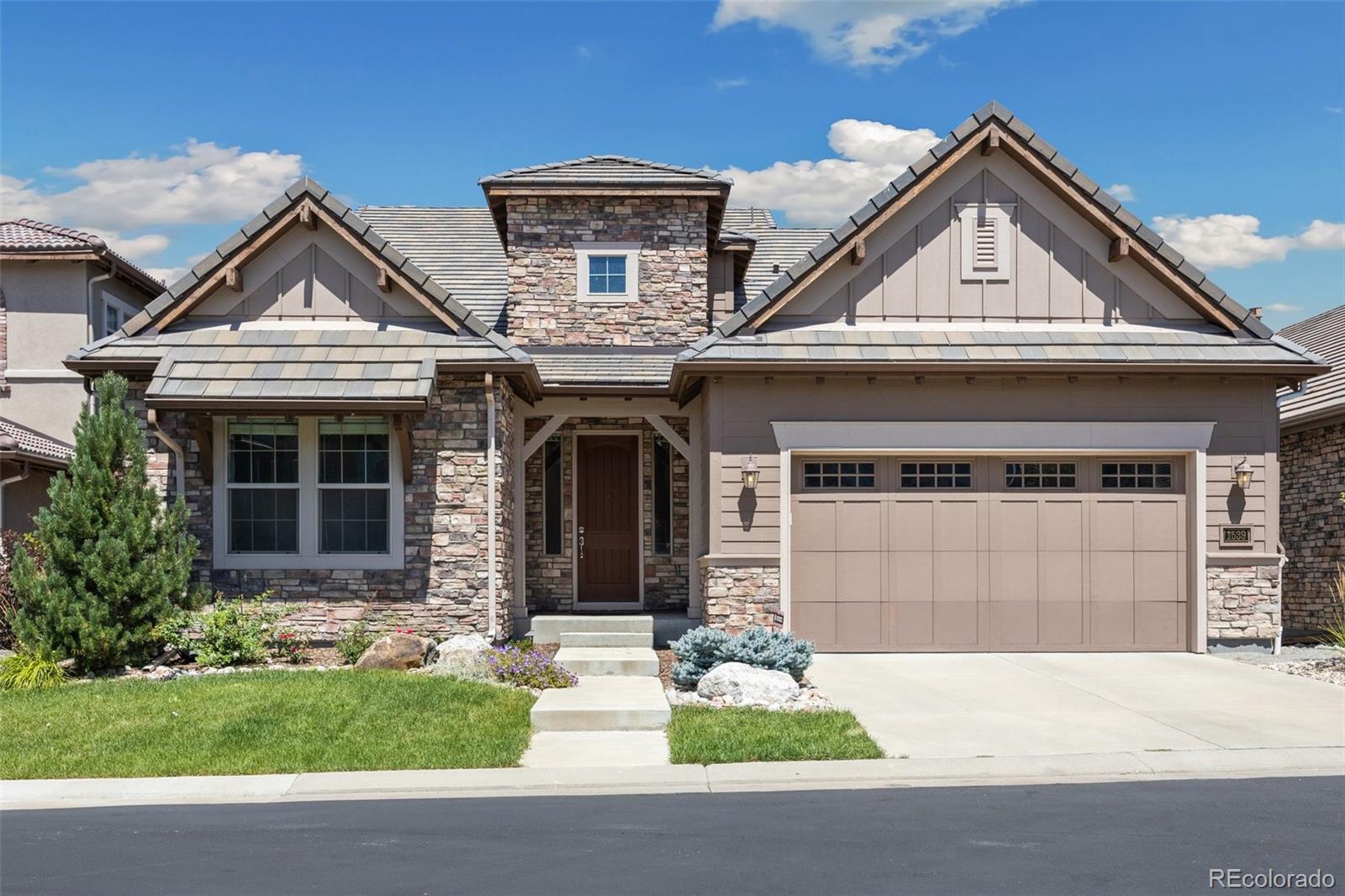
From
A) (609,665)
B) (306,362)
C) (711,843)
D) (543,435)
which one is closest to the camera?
(711,843)

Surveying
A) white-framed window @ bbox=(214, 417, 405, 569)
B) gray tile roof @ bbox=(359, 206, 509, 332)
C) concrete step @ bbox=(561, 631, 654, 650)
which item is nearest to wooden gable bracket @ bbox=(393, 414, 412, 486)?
white-framed window @ bbox=(214, 417, 405, 569)

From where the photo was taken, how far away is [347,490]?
1389 cm

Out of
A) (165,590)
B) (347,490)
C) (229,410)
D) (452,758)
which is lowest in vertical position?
(452,758)

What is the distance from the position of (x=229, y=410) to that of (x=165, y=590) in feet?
6.97

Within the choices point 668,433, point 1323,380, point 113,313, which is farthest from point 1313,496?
point 113,313

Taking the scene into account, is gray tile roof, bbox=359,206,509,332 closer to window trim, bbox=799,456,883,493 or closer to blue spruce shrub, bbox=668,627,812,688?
window trim, bbox=799,456,883,493

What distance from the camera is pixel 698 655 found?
11773 millimetres

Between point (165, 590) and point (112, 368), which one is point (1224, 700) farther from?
point (112, 368)

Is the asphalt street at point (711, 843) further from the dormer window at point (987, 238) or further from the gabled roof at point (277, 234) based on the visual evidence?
the dormer window at point (987, 238)

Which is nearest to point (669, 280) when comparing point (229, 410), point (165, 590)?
point (229, 410)

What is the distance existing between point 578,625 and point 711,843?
26.6ft

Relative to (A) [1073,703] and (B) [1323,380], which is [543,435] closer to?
(A) [1073,703]

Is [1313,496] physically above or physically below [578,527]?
above

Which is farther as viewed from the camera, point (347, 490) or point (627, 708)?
point (347, 490)
